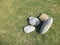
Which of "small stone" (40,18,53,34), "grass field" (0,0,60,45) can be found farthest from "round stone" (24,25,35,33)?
"small stone" (40,18,53,34)

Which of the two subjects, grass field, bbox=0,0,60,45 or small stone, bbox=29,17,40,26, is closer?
grass field, bbox=0,0,60,45

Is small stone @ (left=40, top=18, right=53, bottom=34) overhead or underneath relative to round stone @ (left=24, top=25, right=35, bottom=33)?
overhead

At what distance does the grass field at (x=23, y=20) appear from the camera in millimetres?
3615

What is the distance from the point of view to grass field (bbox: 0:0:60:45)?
3.62 metres

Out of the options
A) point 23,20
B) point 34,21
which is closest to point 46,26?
point 34,21

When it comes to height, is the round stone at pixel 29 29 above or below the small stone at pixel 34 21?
below

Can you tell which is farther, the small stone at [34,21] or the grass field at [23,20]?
the small stone at [34,21]

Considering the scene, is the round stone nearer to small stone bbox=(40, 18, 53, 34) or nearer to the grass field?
the grass field

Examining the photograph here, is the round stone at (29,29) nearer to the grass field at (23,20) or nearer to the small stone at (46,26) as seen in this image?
the grass field at (23,20)

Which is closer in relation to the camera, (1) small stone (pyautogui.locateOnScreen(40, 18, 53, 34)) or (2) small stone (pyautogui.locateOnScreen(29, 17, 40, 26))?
(1) small stone (pyautogui.locateOnScreen(40, 18, 53, 34))

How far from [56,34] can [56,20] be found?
325mm

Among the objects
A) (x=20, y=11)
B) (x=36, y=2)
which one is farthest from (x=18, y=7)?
(x=36, y=2)

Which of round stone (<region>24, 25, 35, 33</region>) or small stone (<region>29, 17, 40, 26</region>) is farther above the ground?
small stone (<region>29, 17, 40, 26</region>)

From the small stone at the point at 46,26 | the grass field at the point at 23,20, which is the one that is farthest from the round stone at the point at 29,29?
the small stone at the point at 46,26
